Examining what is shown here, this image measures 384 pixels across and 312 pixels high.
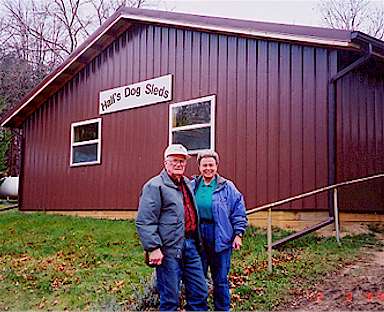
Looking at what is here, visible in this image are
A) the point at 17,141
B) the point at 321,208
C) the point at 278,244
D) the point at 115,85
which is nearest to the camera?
the point at 278,244

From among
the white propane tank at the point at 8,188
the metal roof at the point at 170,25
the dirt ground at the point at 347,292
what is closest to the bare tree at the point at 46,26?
the white propane tank at the point at 8,188

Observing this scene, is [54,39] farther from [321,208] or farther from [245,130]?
[321,208]

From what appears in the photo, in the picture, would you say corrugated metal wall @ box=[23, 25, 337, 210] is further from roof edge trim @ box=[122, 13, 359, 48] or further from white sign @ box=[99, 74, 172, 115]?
roof edge trim @ box=[122, 13, 359, 48]

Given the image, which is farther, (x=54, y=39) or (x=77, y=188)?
(x=54, y=39)

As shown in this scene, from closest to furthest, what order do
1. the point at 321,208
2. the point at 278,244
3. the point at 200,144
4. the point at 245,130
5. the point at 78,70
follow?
the point at 278,244
the point at 321,208
the point at 245,130
the point at 200,144
the point at 78,70

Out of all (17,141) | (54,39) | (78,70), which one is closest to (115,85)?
(78,70)

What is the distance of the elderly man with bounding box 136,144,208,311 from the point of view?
4156mm

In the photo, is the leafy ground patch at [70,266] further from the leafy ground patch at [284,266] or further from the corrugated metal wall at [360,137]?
the corrugated metal wall at [360,137]

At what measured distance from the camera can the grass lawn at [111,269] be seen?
5.77 metres

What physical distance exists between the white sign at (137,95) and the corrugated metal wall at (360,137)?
3.73 m

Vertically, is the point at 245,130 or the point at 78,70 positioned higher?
the point at 78,70

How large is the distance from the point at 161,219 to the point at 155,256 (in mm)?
296

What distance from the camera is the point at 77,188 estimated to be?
13.1 m

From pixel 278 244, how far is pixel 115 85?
21.5 feet
